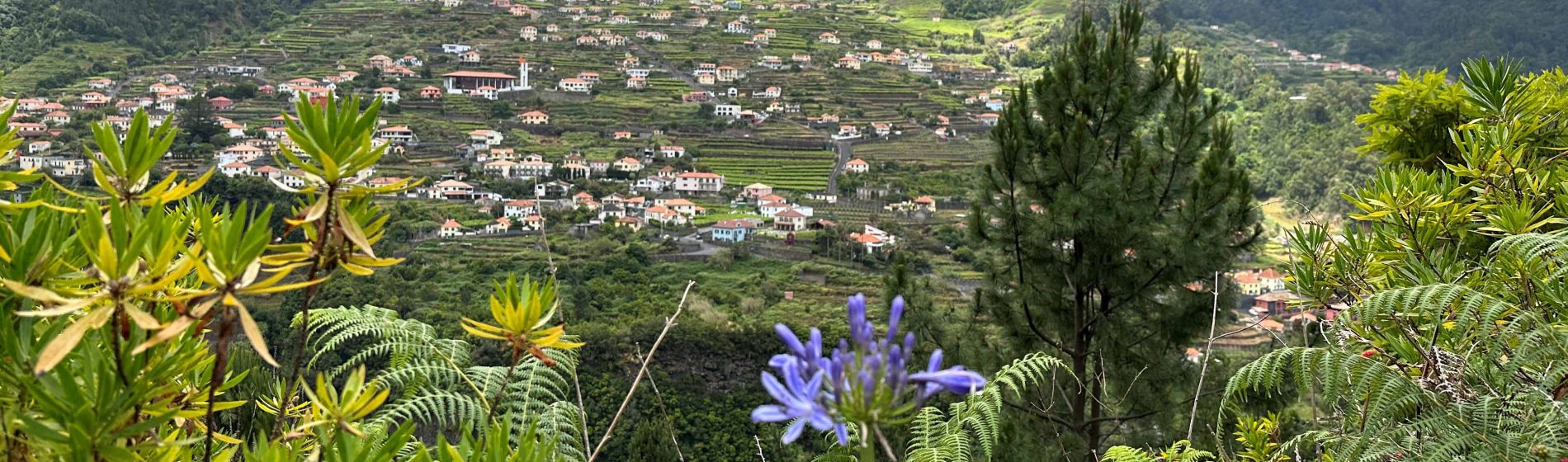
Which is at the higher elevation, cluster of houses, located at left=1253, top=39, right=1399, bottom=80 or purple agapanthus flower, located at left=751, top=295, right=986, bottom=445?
purple agapanthus flower, located at left=751, top=295, right=986, bottom=445

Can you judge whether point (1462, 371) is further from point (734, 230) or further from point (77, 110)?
point (77, 110)

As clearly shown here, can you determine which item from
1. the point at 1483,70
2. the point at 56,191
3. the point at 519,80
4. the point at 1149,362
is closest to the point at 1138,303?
the point at 1149,362

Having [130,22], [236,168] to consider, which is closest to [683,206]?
[236,168]

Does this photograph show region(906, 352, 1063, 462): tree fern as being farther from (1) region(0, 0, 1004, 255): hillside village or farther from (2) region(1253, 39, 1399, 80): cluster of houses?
(2) region(1253, 39, 1399, 80): cluster of houses

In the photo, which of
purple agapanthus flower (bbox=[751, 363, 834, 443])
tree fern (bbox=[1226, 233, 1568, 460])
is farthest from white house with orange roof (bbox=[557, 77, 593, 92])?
purple agapanthus flower (bbox=[751, 363, 834, 443])

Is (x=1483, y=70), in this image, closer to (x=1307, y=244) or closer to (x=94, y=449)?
(x=1307, y=244)
